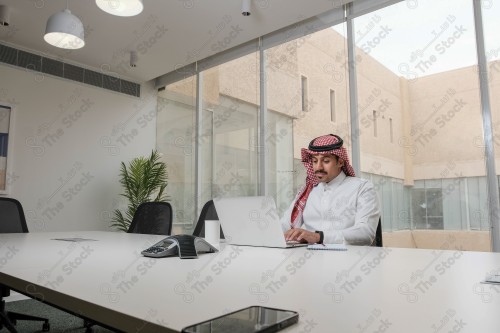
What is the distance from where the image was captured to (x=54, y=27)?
3.00 meters

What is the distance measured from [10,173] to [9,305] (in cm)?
161

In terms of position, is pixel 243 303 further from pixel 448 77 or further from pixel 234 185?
pixel 234 185

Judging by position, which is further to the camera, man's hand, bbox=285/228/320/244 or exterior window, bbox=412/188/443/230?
exterior window, bbox=412/188/443/230

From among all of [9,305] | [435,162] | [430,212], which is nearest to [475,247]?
[430,212]

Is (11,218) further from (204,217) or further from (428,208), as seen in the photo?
(428,208)

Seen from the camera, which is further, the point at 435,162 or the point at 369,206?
the point at 435,162

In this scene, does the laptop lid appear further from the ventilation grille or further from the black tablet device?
the ventilation grille

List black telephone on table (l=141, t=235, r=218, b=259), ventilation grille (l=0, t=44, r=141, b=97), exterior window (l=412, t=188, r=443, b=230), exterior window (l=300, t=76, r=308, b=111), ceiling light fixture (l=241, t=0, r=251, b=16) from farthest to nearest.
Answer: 1. ventilation grille (l=0, t=44, r=141, b=97)
2. exterior window (l=300, t=76, r=308, b=111)
3. ceiling light fixture (l=241, t=0, r=251, b=16)
4. exterior window (l=412, t=188, r=443, b=230)
5. black telephone on table (l=141, t=235, r=218, b=259)

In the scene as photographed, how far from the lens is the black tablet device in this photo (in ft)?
1.99

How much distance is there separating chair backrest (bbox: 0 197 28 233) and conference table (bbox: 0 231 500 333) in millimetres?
2214

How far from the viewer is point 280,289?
94cm

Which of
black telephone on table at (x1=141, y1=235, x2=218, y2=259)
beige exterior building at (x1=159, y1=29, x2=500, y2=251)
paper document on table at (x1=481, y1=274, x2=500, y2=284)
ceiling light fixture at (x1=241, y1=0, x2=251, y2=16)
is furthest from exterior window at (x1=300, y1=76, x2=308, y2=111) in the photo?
paper document on table at (x1=481, y1=274, x2=500, y2=284)

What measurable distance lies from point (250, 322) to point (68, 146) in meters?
5.39

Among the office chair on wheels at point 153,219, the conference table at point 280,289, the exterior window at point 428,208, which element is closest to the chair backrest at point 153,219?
the office chair on wheels at point 153,219
